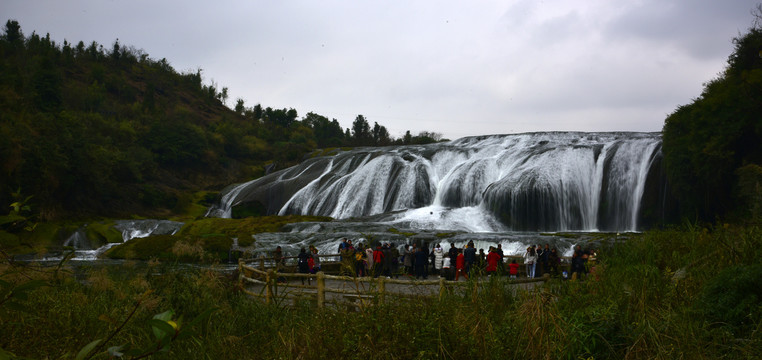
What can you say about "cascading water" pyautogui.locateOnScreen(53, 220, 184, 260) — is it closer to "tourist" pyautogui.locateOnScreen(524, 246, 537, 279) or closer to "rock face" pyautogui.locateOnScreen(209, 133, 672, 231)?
"rock face" pyautogui.locateOnScreen(209, 133, 672, 231)

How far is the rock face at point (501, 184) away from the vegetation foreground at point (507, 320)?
2006cm

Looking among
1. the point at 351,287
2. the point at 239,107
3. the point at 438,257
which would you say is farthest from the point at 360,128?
the point at 351,287

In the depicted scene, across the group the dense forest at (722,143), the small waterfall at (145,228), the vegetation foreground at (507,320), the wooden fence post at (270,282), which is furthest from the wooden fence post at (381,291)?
the small waterfall at (145,228)

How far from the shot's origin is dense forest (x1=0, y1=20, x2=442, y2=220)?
36.9 metres

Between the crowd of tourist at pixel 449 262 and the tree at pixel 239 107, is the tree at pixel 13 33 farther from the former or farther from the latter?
the crowd of tourist at pixel 449 262

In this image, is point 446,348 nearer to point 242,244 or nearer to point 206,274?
point 206,274

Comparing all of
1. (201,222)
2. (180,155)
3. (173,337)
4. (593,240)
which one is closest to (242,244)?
(201,222)

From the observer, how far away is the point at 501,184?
101 ft

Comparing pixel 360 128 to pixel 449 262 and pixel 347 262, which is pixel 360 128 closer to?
pixel 449 262

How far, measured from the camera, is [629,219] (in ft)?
89.7

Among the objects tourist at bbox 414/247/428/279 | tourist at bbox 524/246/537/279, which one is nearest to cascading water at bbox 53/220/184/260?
tourist at bbox 414/247/428/279

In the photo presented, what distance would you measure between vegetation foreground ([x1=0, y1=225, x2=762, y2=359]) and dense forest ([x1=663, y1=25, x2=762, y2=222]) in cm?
1784

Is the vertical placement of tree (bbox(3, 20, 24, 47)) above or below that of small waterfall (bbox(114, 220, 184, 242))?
above

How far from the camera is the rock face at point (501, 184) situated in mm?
28500
